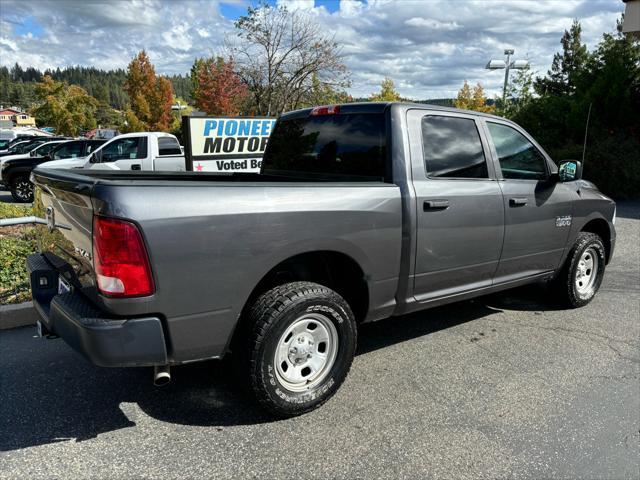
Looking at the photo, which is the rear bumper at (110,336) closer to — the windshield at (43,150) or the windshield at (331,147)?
the windshield at (331,147)

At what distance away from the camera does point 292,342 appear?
310 centimetres

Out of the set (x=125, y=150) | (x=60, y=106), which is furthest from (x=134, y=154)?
(x=60, y=106)

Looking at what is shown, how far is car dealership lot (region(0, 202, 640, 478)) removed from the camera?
2682 mm

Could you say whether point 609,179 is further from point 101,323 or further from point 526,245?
point 101,323

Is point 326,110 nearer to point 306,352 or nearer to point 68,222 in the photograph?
point 306,352

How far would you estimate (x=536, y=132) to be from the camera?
19.5 meters

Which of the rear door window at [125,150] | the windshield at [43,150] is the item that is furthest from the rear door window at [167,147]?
the windshield at [43,150]

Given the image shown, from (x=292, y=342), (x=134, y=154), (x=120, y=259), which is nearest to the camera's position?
(x=120, y=259)

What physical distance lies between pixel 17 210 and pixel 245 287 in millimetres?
7618

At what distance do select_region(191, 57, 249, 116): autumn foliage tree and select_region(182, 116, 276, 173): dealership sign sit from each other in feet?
46.0

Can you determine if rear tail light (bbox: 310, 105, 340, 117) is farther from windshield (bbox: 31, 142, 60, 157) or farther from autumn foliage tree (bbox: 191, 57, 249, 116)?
autumn foliage tree (bbox: 191, 57, 249, 116)

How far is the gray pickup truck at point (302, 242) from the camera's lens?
251 cm

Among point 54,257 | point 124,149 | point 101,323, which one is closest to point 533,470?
point 101,323

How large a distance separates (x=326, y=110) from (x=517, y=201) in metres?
1.76
